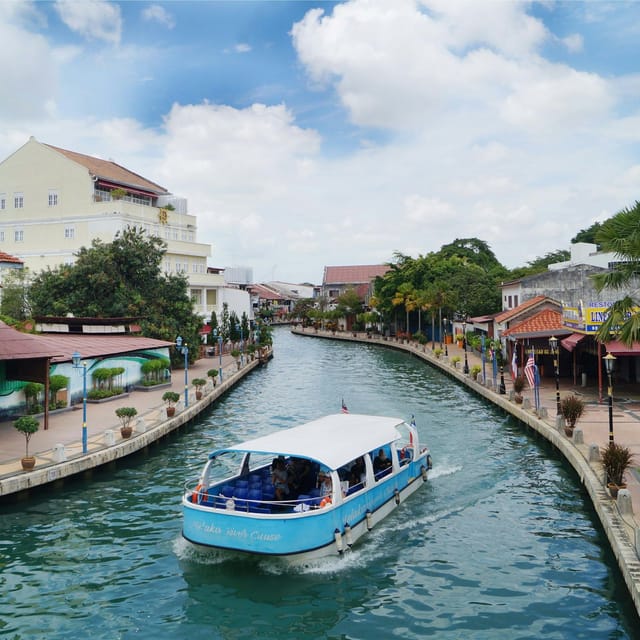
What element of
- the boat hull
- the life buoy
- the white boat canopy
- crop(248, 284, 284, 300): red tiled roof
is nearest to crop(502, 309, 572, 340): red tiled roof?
the white boat canopy

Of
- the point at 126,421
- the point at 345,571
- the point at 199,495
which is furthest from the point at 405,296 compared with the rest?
the point at 345,571

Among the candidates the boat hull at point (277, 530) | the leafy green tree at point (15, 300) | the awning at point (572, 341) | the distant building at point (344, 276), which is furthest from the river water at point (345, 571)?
the distant building at point (344, 276)

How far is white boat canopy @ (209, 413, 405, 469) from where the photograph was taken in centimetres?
1495

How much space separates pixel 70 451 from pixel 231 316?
44.3m

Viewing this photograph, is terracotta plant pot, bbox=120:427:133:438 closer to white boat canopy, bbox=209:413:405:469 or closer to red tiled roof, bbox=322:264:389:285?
white boat canopy, bbox=209:413:405:469

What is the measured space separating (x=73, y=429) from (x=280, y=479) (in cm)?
1427

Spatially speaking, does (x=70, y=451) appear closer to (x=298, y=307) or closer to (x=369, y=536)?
(x=369, y=536)

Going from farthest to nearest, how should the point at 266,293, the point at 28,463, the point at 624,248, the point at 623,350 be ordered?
the point at 266,293 → the point at 623,350 → the point at 28,463 → the point at 624,248

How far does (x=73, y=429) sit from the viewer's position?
26422 millimetres

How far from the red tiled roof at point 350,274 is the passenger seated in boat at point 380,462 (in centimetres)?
12265

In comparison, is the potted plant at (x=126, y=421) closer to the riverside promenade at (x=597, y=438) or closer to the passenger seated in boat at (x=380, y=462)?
the passenger seated in boat at (x=380, y=462)

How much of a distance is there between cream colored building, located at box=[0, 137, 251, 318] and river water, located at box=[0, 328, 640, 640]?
40.1 metres

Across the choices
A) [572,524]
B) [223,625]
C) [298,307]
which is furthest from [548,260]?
[223,625]

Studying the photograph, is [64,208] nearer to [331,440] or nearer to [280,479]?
[331,440]
